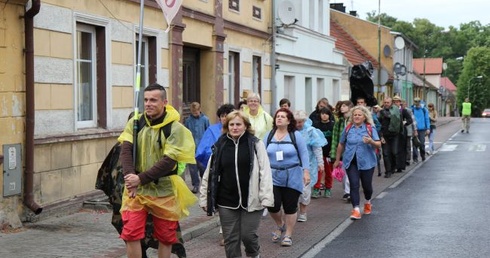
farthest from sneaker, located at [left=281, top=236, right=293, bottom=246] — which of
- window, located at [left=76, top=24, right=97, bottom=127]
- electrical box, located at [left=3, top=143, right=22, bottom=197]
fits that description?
window, located at [left=76, top=24, right=97, bottom=127]

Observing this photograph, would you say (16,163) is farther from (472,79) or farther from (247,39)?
(472,79)

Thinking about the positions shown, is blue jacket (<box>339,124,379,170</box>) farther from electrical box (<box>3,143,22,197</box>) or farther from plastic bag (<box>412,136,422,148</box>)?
plastic bag (<box>412,136,422,148</box>)

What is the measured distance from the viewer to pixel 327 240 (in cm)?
963

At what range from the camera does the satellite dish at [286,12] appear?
74.4 feet

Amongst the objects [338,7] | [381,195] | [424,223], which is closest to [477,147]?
[381,195]

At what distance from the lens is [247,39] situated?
20500mm

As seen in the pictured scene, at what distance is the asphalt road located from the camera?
888cm

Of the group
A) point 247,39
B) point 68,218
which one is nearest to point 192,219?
point 68,218

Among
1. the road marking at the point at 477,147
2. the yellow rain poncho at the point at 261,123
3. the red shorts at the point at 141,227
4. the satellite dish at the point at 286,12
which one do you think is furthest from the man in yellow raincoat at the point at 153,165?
the road marking at the point at 477,147

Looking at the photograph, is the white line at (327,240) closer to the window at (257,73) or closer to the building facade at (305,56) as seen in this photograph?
the window at (257,73)

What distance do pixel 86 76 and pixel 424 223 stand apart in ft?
18.2

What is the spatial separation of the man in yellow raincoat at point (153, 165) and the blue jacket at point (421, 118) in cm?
1666

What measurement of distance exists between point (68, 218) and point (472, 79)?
10470cm

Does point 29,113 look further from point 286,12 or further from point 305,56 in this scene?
point 305,56
